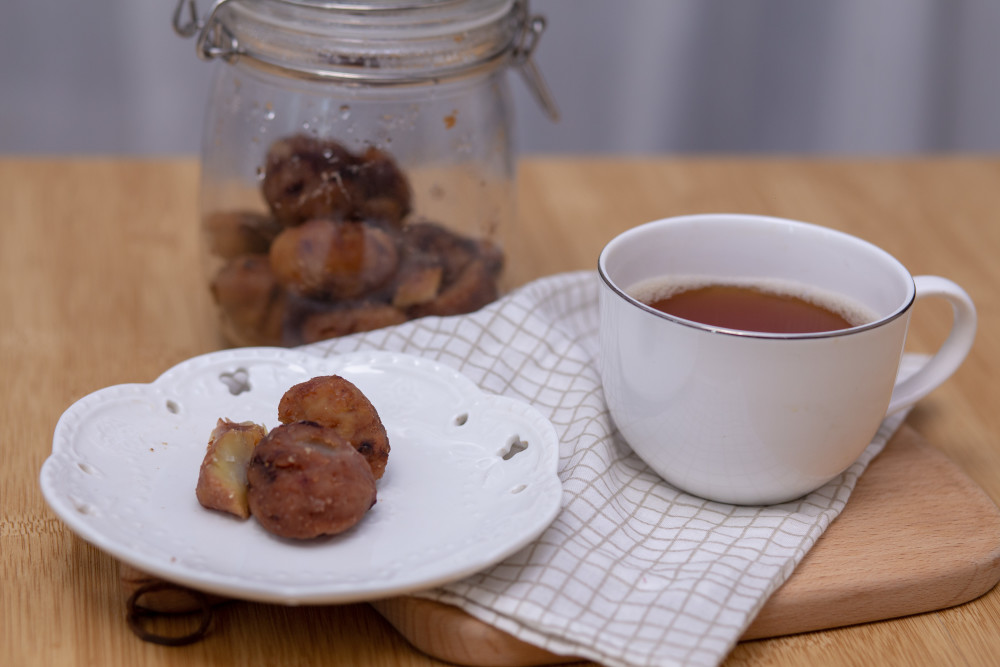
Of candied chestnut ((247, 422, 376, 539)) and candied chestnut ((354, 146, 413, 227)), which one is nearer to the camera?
candied chestnut ((247, 422, 376, 539))

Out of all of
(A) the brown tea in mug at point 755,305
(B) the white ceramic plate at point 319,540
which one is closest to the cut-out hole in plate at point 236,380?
(B) the white ceramic plate at point 319,540

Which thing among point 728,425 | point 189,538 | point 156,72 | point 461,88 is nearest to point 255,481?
point 189,538

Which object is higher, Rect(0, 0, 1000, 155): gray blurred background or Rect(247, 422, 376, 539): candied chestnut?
Rect(247, 422, 376, 539): candied chestnut

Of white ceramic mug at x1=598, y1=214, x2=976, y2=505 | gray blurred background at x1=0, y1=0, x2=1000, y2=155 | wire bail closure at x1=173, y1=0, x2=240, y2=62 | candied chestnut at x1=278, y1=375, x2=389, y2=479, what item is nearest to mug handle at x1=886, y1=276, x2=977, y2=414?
white ceramic mug at x1=598, y1=214, x2=976, y2=505

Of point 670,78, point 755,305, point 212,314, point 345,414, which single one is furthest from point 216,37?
point 670,78

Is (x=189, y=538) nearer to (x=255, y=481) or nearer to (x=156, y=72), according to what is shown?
(x=255, y=481)

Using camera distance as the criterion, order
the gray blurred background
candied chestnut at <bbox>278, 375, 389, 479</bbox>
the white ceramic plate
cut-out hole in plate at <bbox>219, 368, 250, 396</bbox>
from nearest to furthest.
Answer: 1. the white ceramic plate
2. candied chestnut at <bbox>278, 375, 389, 479</bbox>
3. cut-out hole in plate at <bbox>219, 368, 250, 396</bbox>
4. the gray blurred background

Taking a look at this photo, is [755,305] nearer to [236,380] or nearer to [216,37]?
[236,380]

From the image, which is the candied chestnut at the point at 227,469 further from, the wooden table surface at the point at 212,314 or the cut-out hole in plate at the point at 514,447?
the cut-out hole in plate at the point at 514,447

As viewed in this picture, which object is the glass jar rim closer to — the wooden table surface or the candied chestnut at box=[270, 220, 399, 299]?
the candied chestnut at box=[270, 220, 399, 299]
